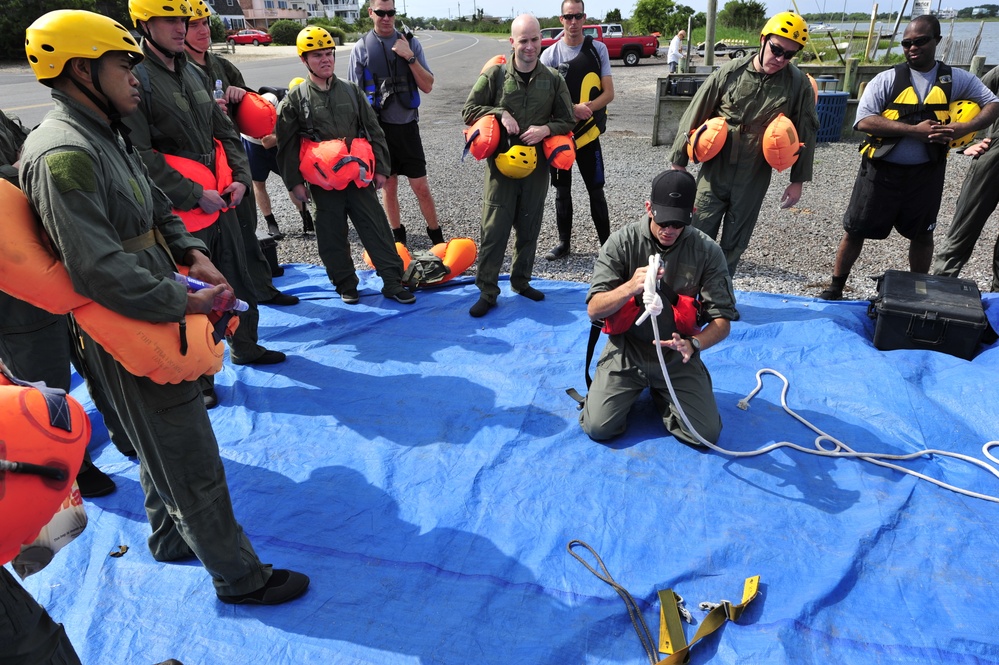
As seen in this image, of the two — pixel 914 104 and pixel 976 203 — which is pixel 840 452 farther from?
pixel 976 203

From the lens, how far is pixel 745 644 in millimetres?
2297

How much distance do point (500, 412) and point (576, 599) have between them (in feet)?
4.56

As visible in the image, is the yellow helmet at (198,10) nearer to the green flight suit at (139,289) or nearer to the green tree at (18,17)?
the green flight suit at (139,289)

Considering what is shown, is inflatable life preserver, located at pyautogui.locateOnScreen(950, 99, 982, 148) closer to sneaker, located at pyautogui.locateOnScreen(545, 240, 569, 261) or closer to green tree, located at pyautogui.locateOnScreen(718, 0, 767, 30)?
sneaker, located at pyautogui.locateOnScreen(545, 240, 569, 261)

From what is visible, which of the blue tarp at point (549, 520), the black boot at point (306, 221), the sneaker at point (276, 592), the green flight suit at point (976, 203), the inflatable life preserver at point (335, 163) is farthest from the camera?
the black boot at point (306, 221)

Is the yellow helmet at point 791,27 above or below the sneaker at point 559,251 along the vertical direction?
above

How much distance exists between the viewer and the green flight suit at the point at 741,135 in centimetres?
437

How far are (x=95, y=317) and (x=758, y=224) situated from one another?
21.2ft

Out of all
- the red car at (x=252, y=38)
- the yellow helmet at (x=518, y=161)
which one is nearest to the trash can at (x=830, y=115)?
the yellow helmet at (x=518, y=161)

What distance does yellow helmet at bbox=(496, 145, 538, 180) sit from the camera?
4484 mm

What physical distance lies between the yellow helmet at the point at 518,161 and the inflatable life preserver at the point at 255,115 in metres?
1.66

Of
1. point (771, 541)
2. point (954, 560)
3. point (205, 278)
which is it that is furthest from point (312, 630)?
point (954, 560)

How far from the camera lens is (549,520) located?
288 centimetres

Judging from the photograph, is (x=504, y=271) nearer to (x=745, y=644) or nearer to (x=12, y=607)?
(x=745, y=644)
